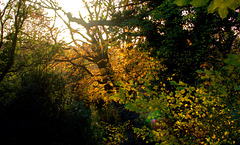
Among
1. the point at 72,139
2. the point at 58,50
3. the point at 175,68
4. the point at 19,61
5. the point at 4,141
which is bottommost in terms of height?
the point at 72,139

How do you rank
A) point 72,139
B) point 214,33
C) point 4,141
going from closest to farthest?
point 4,141 → point 72,139 → point 214,33

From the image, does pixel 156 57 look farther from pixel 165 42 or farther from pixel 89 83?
pixel 89 83

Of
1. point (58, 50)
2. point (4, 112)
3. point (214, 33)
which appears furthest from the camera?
point (58, 50)

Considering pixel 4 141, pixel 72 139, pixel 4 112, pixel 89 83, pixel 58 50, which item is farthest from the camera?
pixel 89 83

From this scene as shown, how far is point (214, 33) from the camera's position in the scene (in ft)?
25.4

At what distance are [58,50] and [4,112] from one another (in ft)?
13.4

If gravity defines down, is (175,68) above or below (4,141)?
above

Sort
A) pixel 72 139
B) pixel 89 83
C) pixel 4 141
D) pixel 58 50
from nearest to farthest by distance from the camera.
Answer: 1. pixel 4 141
2. pixel 72 139
3. pixel 58 50
4. pixel 89 83

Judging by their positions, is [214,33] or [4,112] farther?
[214,33]

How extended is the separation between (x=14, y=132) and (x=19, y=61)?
3541 millimetres

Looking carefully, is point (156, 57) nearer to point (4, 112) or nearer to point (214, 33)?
point (214, 33)

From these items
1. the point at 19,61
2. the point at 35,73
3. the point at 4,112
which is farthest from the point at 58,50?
the point at 4,112

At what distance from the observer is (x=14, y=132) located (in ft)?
16.2

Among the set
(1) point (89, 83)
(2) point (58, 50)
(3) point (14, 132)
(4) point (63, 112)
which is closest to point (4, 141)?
(3) point (14, 132)
